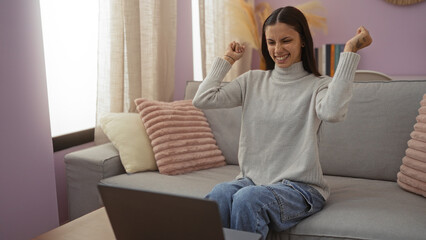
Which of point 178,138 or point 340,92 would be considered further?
point 178,138

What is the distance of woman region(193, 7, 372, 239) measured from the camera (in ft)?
4.61

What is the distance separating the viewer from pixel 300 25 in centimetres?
154

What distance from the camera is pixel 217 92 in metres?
1.65

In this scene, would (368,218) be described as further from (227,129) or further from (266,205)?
(227,129)

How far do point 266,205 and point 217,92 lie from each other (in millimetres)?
468

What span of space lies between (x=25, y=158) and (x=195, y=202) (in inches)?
49.3

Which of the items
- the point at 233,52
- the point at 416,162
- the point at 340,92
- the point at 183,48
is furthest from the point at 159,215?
the point at 183,48

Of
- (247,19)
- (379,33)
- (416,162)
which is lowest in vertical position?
(416,162)

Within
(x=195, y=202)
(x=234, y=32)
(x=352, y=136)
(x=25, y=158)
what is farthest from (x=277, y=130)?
(x=234, y=32)

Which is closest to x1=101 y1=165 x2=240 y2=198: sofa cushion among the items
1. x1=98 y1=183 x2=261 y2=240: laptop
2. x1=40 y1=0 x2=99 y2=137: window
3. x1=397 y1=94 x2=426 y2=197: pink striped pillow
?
x1=40 y1=0 x2=99 y2=137: window

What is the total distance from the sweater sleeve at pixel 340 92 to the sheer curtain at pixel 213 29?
175 cm

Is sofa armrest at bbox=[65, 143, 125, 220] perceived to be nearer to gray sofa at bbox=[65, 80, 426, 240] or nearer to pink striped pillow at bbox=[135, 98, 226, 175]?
gray sofa at bbox=[65, 80, 426, 240]

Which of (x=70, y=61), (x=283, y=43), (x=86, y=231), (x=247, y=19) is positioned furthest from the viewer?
(x=247, y=19)

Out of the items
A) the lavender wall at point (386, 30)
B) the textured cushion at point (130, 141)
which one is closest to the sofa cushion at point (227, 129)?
the textured cushion at point (130, 141)
